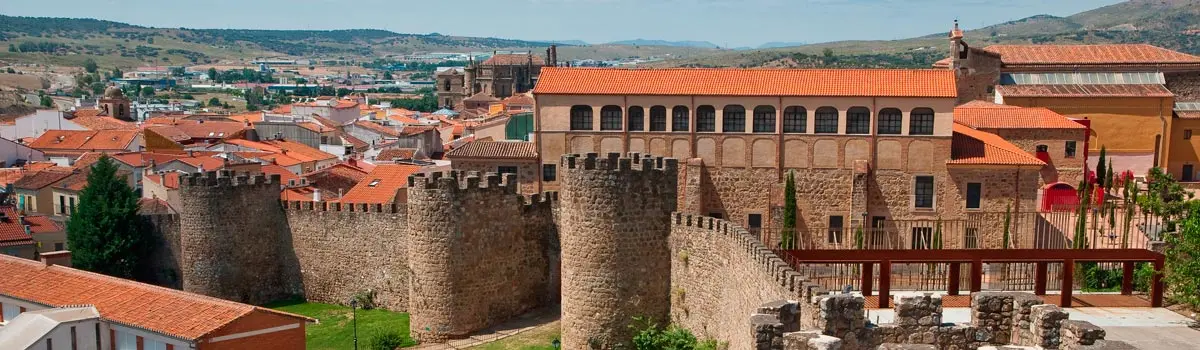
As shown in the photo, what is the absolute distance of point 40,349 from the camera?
21.4m

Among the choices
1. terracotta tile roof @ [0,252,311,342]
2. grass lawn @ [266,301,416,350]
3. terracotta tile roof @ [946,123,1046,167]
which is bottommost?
grass lawn @ [266,301,416,350]

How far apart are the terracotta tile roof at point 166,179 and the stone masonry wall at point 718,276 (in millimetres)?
24708

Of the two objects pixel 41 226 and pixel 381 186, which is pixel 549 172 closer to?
pixel 381 186

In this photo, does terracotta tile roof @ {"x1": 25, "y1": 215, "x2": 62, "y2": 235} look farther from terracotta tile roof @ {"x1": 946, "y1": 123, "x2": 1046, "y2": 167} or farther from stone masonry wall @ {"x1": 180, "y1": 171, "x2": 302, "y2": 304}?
terracotta tile roof @ {"x1": 946, "y1": 123, "x2": 1046, "y2": 167}

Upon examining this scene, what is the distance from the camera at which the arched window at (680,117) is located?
105 feet

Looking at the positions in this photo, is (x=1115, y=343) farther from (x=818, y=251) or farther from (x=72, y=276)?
(x=72, y=276)

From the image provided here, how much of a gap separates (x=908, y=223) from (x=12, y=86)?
159665 mm

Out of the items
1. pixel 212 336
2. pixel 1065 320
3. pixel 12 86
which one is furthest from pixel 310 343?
pixel 12 86

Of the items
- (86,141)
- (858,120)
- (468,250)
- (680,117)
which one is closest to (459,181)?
(468,250)

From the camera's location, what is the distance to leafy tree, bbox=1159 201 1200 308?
645 inches

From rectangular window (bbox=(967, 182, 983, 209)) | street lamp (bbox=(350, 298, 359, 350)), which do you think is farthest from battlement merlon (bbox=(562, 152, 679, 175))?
rectangular window (bbox=(967, 182, 983, 209))

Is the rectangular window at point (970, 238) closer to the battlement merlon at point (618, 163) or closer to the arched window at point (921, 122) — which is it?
the arched window at point (921, 122)

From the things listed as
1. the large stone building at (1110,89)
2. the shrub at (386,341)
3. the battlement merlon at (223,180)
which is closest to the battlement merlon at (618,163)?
the shrub at (386,341)

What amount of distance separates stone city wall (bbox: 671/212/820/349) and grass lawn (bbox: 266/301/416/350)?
6.99 meters
